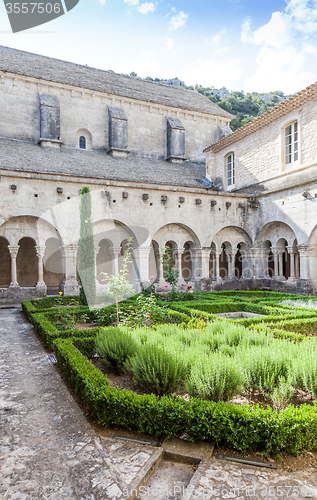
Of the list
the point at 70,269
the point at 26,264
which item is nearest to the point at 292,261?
the point at 70,269

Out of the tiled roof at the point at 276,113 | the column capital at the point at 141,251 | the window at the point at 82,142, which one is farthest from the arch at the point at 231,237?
the window at the point at 82,142

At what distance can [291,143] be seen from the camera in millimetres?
12359

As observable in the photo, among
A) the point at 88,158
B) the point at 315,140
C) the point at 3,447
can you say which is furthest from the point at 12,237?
the point at 315,140

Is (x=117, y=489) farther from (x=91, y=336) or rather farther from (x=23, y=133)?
(x=23, y=133)

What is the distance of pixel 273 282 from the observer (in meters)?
13.6

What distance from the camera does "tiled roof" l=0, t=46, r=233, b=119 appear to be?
15688 mm

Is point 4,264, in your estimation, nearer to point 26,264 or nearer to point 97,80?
point 26,264

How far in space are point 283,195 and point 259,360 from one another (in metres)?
10.3

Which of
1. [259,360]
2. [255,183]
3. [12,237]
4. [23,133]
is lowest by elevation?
[259,360]

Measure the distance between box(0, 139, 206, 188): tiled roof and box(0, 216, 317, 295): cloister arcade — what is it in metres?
2.14

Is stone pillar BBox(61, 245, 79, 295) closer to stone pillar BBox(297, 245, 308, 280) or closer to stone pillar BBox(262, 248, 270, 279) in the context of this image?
stone pillar BBox(297, 245, 308, 280)

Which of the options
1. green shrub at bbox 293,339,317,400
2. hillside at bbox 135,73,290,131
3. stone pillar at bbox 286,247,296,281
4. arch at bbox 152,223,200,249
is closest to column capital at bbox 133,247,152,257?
arch at bbox 152,223,200,249

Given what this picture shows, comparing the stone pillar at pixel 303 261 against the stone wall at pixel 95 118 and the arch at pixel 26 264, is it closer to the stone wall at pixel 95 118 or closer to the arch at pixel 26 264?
the stone wall at pixel 95 118

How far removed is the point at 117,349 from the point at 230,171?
533 inches
